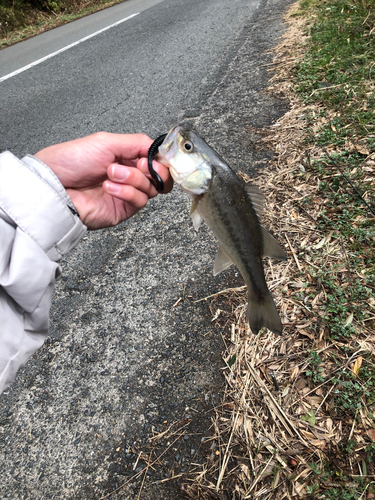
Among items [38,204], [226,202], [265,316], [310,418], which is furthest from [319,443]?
[38,204]

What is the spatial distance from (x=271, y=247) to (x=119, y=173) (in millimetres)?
1034

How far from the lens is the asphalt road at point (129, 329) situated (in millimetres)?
1999

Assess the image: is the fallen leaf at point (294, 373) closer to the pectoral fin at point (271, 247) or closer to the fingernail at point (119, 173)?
the pectoral fin at point (271, 247)

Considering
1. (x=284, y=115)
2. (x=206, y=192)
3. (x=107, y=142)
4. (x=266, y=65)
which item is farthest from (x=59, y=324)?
(x=266, y=65)

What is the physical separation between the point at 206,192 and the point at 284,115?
3.17 m

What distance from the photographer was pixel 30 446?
2066 millimetres

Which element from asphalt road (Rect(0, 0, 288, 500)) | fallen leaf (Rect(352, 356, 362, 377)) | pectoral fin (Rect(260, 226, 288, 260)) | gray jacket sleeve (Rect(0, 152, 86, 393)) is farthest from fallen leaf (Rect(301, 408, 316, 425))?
gray jacket sleeve (Rect(0, 152, 86, 393))

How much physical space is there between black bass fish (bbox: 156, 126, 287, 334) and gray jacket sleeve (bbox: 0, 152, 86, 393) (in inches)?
28.2

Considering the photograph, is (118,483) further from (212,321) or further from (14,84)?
(14,84)

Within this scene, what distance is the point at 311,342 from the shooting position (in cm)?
223

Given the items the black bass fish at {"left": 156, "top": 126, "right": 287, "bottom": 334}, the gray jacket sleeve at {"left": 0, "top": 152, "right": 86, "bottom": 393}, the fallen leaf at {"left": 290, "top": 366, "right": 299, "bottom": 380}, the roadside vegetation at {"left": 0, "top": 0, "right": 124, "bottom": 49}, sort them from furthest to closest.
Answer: the roadside vegetation at {"left": 0, "top": 0, "right": 124, "bottom": 49}, the fallen leaf at {"left": 290, "top": 366, "right": 299, "bottom": 380}, the black bass fish at {"left": 156, "top": 126, "right": 287, "bottom": 334}, the gray jacket sleeve at {"left": 0, "top": 152, "right": 86, "bottom": 393}

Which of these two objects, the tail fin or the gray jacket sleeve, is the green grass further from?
the gray jacket sleeve

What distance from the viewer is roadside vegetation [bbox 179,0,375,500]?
1808mm

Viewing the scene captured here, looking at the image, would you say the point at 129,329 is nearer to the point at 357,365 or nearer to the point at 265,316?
the point at 265,316
